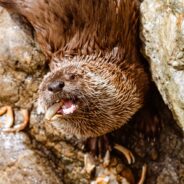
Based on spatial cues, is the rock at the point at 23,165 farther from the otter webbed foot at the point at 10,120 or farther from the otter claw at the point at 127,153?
the otter claw at the point at 127,153

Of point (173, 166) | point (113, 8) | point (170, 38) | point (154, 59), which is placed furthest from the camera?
point (173, 166)

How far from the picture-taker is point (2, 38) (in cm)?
354

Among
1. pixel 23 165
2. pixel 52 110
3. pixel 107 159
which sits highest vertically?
pixel 52 110

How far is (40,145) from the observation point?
346cm

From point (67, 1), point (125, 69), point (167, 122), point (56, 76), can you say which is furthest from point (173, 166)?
point (67, 1)

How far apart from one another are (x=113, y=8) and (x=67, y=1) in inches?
10.4

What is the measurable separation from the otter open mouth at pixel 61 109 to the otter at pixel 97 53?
12 centimetres

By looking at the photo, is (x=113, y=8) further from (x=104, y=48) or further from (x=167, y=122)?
(x=167, y=122)

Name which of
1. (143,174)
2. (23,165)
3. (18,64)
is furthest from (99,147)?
(18,64)

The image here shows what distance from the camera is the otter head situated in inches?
114

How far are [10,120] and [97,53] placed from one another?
720 millimetres

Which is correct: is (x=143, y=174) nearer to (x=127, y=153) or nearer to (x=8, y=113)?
(x=127, y=153)

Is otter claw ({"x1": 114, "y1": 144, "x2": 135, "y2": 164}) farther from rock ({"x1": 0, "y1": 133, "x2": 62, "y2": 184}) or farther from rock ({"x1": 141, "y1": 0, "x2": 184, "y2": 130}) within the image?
rock ({"x1": 141, "y1": 0, "x2": 184, "y2": 130})

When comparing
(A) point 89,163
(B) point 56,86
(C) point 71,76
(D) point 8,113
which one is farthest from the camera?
(D) point 8,113
